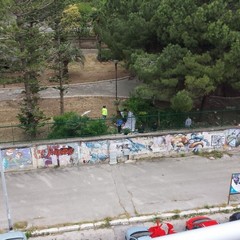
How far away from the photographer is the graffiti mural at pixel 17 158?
1827 cm

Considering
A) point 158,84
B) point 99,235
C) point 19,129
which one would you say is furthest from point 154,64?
point 99,235

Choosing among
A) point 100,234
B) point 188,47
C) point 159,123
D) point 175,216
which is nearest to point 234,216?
point 175,216

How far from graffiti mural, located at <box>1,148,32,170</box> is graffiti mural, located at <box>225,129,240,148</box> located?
10.3m

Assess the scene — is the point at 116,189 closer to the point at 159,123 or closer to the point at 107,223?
the point at 107,223

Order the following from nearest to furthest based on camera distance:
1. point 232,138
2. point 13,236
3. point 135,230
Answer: point 13,236 → point 135,230 → point 232,138

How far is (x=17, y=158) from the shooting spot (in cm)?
1839

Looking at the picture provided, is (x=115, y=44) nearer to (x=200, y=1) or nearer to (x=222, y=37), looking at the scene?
(x=200, y=1)

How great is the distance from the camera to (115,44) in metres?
23.8

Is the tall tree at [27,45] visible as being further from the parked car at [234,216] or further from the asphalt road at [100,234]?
the parked car at [234,216]

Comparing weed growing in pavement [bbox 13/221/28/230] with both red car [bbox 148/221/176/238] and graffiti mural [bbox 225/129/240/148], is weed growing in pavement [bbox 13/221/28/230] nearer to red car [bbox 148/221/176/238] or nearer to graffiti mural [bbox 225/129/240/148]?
red car [bbox 148/221/176/238]

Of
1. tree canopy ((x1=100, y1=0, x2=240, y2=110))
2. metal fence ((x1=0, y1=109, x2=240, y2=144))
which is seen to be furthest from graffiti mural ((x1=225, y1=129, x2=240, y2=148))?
tree canopy ((x1=100, y1=0, x2=240, y2=110))

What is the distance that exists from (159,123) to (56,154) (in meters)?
A: 5.65

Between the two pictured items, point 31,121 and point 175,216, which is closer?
point 175,216

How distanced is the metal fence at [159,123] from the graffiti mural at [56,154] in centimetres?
84
